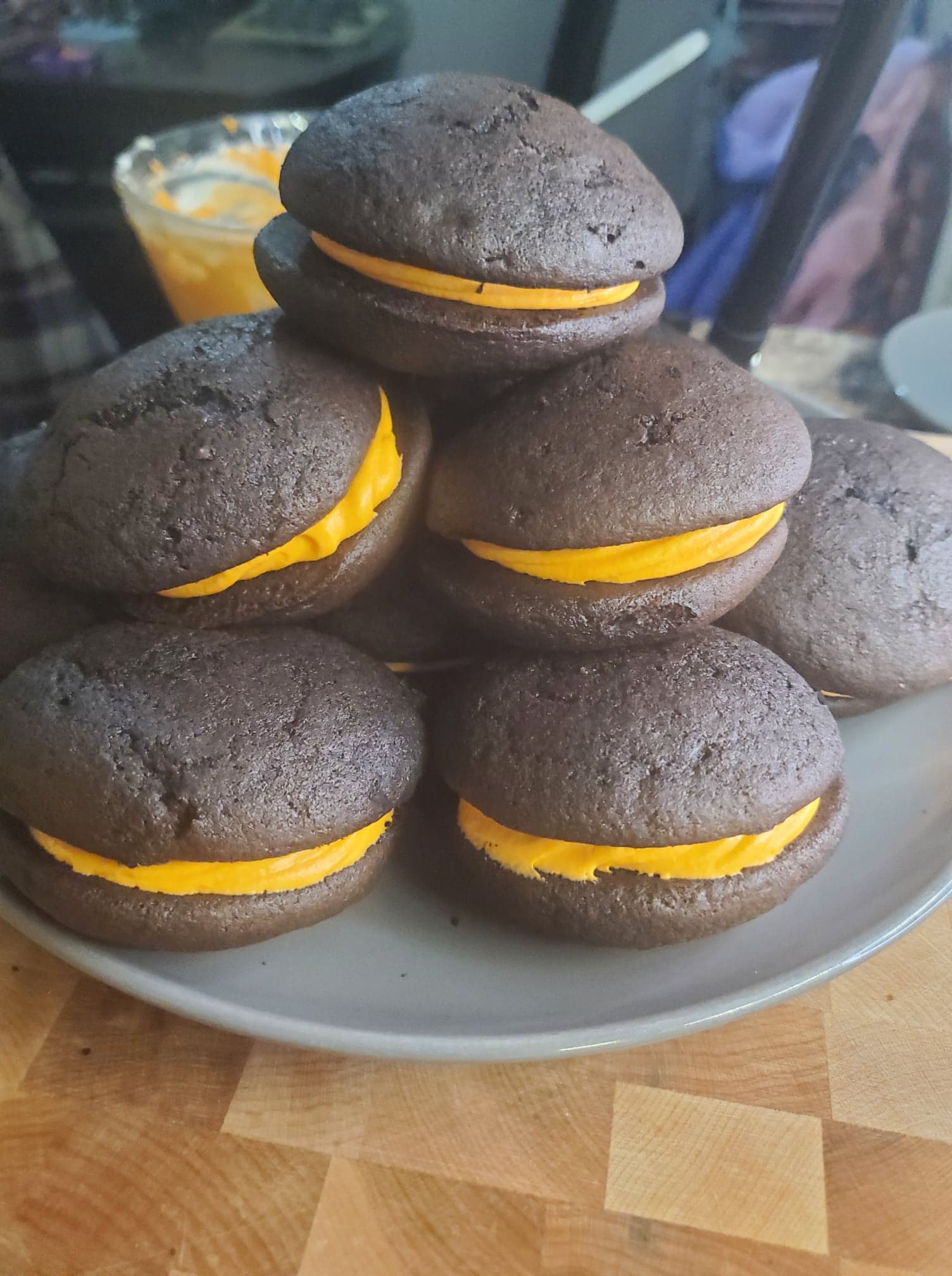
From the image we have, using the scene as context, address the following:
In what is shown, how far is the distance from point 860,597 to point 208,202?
1.70 metres

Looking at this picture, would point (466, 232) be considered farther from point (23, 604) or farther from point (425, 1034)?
point (425, 1034)

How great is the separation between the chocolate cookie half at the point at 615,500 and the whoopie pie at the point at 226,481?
0.12 m

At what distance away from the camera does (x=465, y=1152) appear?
921mm

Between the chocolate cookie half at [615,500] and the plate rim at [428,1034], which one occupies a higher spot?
the chocolate cookie half at [615,500]

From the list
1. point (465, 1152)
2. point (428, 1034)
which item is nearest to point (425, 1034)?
point (428, 1034)

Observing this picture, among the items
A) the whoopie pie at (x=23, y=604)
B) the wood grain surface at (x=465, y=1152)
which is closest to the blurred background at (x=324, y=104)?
the whoopie pie at (x=23, y=604)

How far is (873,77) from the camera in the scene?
1620mm

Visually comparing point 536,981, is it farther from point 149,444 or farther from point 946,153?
point 946,153

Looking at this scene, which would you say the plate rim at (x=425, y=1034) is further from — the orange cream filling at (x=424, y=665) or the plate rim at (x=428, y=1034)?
the orange cream filling at (x=424, y=665)

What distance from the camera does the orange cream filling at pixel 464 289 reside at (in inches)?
41.1

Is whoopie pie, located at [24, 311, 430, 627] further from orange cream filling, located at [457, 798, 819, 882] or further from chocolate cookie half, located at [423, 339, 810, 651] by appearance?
orange cream filling, located at [457, 798, 819, 882]

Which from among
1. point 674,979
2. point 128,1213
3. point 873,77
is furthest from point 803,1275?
point 873,77

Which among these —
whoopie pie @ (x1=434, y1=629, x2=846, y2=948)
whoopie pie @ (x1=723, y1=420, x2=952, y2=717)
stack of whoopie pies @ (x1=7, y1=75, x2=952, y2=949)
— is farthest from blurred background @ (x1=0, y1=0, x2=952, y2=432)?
whoopie pie @ (x1=434, y1=629, x2=846, y2=948)

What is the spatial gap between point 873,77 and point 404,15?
1.51 metres
